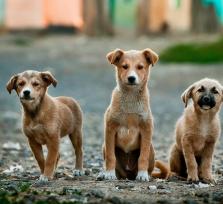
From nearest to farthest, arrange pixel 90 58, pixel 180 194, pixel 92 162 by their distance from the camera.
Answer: pixel 180 194
pixel 92 162
pixel 90 58

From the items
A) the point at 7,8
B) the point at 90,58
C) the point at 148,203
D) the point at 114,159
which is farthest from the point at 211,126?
the point at 7,8

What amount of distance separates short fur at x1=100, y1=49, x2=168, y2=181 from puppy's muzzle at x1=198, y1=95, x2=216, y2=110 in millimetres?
550

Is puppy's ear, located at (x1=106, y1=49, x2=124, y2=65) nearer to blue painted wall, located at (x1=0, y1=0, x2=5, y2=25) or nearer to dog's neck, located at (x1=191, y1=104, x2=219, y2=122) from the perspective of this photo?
dog's neck, located at (x1=191, y1=104, x2=219, y2=122)

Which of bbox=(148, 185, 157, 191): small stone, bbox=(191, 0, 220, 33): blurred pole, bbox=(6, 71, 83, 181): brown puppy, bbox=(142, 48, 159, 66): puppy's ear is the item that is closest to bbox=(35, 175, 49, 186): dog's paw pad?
bbox=(6, 71, 83, 181): brown puppy

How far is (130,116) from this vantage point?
29.1 ft

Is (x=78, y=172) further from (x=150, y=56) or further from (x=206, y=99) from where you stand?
(x=206, y=99)

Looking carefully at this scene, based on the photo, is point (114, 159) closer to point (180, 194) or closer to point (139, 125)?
point (139, 125)

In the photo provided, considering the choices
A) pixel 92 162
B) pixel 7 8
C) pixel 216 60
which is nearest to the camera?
pixel 92 162

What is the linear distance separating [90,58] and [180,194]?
2013 centimetres

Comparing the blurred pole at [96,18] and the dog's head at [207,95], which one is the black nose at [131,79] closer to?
the dog's head at [207,95]

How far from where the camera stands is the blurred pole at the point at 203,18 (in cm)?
3372

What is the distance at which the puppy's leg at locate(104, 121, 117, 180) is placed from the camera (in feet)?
29.0

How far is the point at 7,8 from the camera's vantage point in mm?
37344

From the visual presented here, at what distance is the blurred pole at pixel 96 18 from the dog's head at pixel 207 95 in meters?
24.6
